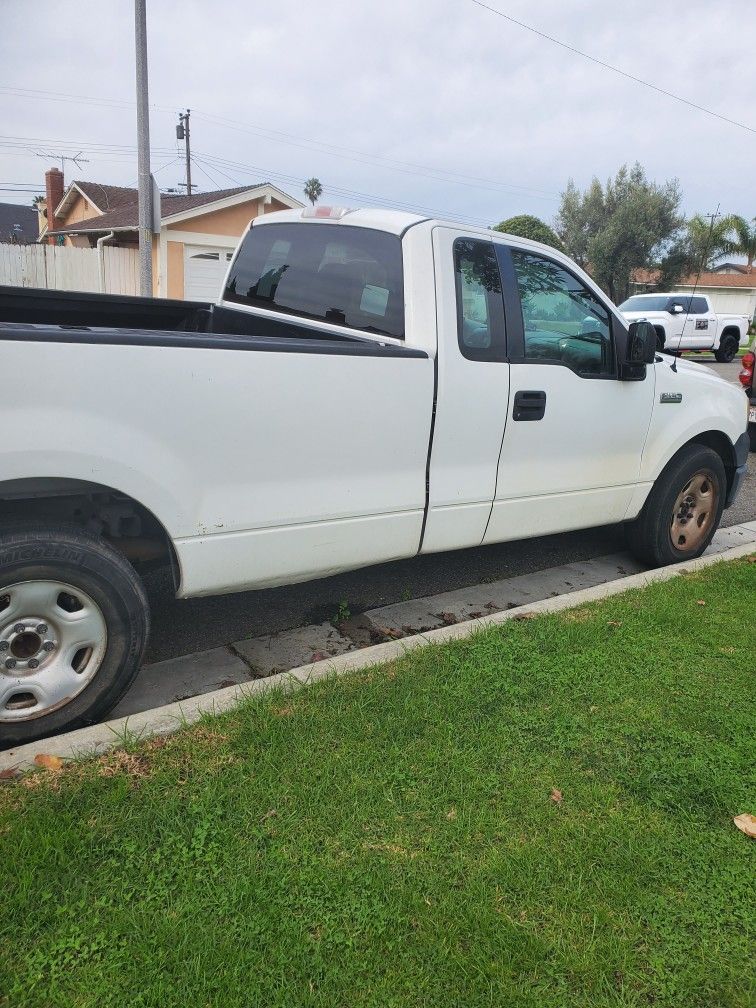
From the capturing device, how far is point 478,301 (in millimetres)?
3881

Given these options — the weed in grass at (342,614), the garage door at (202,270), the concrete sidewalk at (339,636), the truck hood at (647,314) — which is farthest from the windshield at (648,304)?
the weed in grass at (342,614)

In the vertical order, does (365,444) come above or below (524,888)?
above

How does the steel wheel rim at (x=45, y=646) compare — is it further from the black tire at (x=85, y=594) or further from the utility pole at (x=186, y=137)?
the utility pole at (x=186, y=137)

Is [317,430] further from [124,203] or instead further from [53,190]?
[53,190]

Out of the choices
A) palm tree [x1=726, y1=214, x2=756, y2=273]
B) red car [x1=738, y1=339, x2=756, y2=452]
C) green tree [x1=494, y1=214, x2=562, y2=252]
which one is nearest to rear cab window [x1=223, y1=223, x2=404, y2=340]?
red car [x1=738, y1=339, x2=756, y2=452]

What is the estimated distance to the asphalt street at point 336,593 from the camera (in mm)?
4066

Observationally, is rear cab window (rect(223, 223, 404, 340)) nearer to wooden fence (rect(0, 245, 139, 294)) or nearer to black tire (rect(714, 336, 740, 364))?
wooden fence (rect(0, 245, 139, 294))

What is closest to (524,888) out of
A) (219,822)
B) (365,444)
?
(219,822)

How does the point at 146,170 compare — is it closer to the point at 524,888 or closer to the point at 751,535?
the point at 751,535

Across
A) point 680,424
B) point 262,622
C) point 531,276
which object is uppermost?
point 531,276

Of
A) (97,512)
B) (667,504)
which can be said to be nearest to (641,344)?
(667,504)

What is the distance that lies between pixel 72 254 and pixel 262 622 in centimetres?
1651

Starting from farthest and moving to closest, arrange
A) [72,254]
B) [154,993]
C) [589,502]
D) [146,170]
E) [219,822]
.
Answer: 1. [72,254]
2. [146,170]
3. [589,502]
4. [219,822]
5. [154,993]

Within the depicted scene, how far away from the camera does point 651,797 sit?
8.85ft
